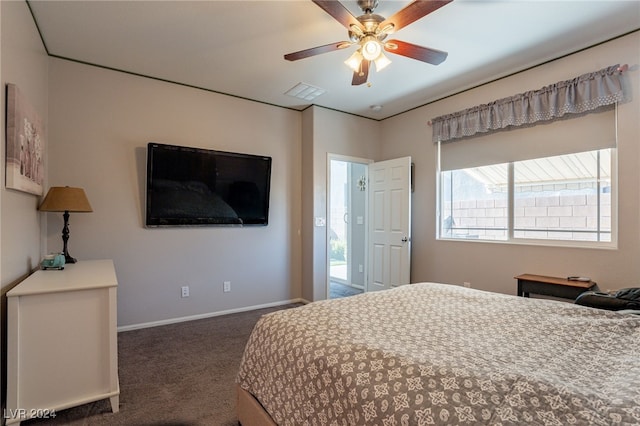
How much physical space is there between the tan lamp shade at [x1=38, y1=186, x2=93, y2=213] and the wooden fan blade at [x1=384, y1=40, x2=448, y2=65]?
2.71 metres

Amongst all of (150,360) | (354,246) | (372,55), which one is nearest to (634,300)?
(372,55)

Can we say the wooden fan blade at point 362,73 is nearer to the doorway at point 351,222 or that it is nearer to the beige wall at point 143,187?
the beige wall at point 143,187

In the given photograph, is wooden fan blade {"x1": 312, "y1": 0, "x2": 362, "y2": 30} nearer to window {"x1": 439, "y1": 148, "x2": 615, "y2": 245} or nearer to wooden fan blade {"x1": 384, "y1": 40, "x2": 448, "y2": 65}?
wooden fan blade {"x1": 384, "y1": 40, "x2": 448, "y2": 65}

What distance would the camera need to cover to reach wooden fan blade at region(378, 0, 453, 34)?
1.77 metres

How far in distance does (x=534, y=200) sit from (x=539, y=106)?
0.93 meters

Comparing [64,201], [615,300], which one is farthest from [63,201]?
[615,300]

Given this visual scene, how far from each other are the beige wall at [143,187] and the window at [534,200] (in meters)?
2.25

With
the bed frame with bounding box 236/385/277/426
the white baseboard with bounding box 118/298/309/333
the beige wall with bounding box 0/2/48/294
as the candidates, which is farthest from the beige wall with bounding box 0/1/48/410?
the bed frame with bounding box 236/385/277/426

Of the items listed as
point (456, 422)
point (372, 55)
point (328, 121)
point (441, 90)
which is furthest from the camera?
point (328, 121)

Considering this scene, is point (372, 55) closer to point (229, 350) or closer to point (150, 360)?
point (229, 350)

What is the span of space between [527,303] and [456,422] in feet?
4.52

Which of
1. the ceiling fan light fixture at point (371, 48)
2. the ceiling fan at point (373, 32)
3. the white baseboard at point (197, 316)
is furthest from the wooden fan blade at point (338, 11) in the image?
the white baseboard at point (197, 316)

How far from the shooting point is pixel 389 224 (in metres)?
4.54

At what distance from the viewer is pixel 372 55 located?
2215 mm
